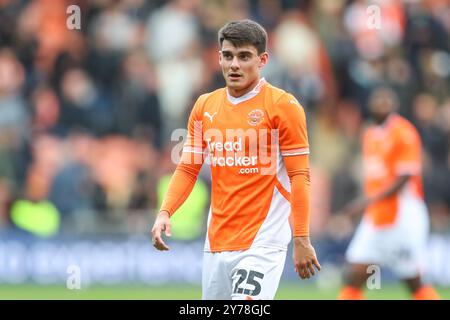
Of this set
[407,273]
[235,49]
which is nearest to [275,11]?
[407,273]

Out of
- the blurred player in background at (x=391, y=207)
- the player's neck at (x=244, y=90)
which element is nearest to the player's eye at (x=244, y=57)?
the player's neck at (x=244, y=90)

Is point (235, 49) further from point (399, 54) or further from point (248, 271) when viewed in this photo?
point (399, 54)

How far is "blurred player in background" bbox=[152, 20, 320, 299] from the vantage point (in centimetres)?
727

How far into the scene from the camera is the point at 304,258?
703cm

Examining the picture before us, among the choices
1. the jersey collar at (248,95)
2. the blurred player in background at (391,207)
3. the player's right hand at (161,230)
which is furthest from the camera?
the blurred player in background at (391,207)

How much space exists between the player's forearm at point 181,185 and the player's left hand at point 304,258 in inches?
37.3

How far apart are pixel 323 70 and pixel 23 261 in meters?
5.10

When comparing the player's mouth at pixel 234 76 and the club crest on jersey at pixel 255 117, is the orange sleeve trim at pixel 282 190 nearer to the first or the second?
the club crest on jersey at pixel 255 117

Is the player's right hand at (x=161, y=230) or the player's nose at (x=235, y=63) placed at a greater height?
the player's nose at (x=235, y=63)

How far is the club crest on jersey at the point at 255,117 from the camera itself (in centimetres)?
734

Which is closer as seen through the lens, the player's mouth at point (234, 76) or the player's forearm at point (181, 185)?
the player's mouth at point (234, 76)

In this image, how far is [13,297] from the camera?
1316 centimetres

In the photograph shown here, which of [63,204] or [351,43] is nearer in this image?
[63,204]

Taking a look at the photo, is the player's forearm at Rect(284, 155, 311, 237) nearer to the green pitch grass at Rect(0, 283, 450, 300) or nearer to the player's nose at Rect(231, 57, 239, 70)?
the player's nose at Rect(231, 57, 239, 70)
